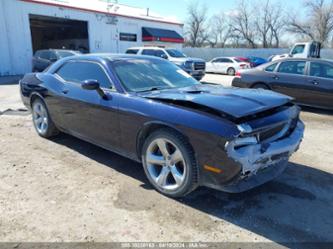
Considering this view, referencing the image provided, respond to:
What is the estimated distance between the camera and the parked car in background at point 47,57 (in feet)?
53.8

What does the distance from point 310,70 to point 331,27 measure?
5138 cm

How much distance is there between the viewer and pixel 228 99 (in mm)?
3486

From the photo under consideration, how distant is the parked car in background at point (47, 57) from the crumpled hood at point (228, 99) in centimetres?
1388

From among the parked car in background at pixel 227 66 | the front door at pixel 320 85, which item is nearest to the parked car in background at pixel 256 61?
the parked car in background at pixel 227 66

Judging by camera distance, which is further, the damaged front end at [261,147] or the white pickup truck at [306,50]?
the white pickup truck at [306,50]

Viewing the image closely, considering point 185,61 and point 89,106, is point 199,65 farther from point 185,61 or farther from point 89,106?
point 89,106

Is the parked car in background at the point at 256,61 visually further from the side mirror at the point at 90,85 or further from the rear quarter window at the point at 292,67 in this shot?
the side mirror at the point at 90,85

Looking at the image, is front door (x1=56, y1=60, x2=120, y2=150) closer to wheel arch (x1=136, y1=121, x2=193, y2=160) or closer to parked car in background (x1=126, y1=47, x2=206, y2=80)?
wheel arch (x1=136, y1=121, x2=193, y2=160)

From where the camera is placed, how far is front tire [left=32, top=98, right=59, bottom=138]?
5.60 metres

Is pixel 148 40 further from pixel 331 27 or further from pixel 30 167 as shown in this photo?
pixel 331 27

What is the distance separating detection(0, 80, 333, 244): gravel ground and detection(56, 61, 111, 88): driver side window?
3.96ft

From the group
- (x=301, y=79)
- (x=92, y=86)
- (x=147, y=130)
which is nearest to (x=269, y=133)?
(x=147, y=130)

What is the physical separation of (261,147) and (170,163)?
39.9 inches

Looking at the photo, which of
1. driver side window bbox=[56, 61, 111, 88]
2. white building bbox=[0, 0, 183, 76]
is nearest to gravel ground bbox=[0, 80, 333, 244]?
driver side window bbox=[56, 61, 111, 88]
